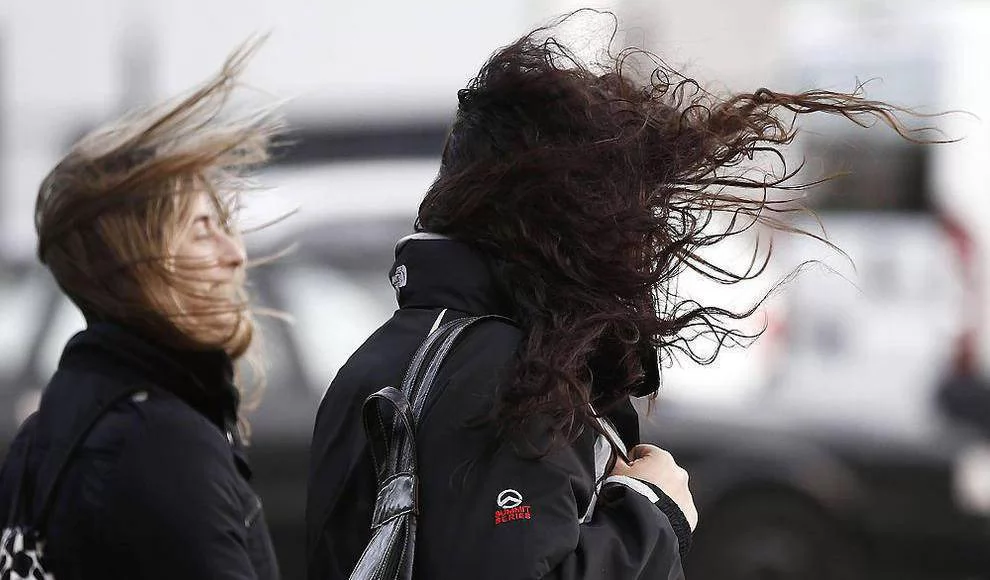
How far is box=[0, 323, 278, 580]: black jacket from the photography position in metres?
2.23

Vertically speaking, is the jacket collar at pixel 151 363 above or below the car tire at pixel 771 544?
above

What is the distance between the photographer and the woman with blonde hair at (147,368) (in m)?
2.25

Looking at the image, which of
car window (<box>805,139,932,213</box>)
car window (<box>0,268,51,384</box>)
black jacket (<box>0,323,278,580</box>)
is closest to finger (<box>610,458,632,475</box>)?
black jacket (<box>0,323,278,580</box>)

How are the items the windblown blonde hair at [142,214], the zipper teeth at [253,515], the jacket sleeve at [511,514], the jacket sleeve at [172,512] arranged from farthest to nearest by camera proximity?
the windblown blonde hair at [142,214]
the zipper teeth at [253,515]
the jacket sleeve at [172,512]
the jacket sleeve at [511,514]

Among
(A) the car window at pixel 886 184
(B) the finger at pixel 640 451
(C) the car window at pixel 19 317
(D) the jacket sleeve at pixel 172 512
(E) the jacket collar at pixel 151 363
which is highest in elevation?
(B) the finger at pixel 640 451

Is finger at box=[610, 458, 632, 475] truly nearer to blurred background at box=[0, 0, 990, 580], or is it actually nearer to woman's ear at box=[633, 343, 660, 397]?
woman's ear at box=[633, 343, 660, 397]

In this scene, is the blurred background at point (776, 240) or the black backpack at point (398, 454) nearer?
the black backpack at point (398, 454)

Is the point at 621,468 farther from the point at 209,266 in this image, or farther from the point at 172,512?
the point at 209,266

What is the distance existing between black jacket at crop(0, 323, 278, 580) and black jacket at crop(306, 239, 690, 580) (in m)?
0.43

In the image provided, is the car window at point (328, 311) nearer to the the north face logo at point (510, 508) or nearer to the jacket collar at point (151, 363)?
the jacket collar at point (151, 363)

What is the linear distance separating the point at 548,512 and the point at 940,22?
458 inches

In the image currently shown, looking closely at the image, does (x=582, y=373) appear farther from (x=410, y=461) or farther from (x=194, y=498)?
(x=194, y=498)

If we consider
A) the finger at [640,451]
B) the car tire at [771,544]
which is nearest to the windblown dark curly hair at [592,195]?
the finger at [640,451]

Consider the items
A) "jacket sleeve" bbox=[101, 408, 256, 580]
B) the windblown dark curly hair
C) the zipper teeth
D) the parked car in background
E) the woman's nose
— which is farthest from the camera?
the parked car in background
